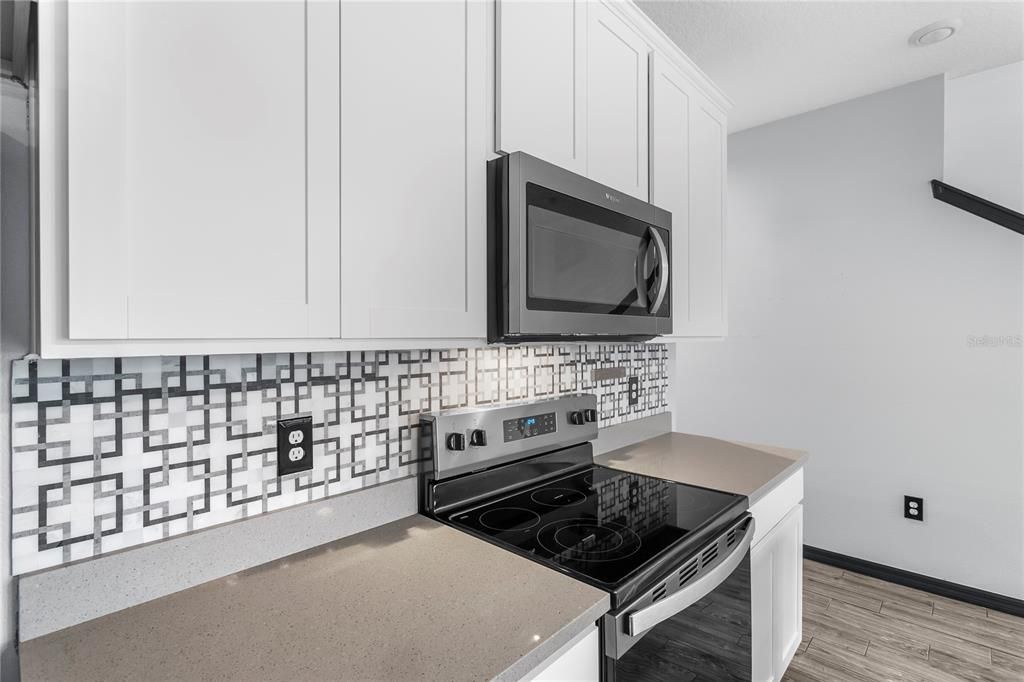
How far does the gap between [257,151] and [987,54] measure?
322 cm

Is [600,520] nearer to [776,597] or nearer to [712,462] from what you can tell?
[712,462]

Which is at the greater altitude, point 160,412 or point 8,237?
point 8,237

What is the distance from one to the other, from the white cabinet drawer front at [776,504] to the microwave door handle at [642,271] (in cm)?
69

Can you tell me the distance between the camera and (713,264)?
202 centimetres

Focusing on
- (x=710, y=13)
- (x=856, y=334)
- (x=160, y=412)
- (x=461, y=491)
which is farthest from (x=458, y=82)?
(x=856, y=334)

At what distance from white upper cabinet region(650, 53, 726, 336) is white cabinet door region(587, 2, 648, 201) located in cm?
7

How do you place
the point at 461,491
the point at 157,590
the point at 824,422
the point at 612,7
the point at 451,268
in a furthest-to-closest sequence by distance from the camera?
the point at 824,422 → the point at 612,7 → the point at 461,491 → the point at 451,268 → the point at 157,590

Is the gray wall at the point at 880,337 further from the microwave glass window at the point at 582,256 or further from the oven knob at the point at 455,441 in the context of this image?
the oven knob at the point at 455,441

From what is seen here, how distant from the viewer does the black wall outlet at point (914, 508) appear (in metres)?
2.66

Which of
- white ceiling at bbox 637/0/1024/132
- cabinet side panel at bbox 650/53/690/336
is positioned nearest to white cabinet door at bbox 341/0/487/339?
cabinet side panel at bbox 650/53/690/336

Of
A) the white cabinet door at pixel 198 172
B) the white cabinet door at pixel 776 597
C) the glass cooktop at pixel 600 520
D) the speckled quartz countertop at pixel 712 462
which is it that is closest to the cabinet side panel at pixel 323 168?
the white cabinet door at pixel 198 172

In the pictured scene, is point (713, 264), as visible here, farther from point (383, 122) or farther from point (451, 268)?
point (383, 122)

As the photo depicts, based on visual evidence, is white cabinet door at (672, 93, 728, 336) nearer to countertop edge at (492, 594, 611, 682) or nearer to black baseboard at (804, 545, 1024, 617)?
countertop edge at (492, 594, 611, 682)

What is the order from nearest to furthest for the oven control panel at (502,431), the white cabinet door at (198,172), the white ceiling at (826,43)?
the white cabinet door at (198,172), the oven control panel at (502,431), the white ceiling at (826,43)
